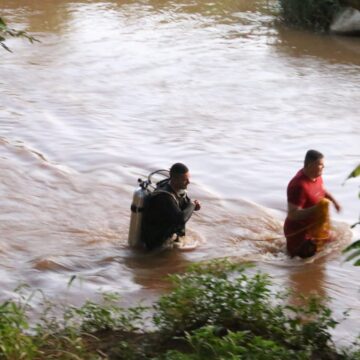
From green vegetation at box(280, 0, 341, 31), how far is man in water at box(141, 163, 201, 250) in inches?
541

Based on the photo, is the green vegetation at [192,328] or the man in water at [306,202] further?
the man in water at [306,202]

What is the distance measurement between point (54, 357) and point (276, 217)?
511cm

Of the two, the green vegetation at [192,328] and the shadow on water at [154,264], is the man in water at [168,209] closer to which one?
the shadow on water at [154,264]

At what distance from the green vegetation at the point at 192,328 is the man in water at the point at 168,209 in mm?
1979

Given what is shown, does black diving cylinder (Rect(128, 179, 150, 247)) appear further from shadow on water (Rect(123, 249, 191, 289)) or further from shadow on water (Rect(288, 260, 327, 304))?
shadow on water (Rect(288, 260, 327, 304))

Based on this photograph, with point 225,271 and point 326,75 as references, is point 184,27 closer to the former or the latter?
Result: point 326,75

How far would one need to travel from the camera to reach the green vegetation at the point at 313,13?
2061cm

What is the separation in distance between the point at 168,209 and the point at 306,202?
4.31 ft

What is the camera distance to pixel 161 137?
12.5 meters

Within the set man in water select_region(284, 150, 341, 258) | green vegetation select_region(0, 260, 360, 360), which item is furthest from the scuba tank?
green vegetation select_region(0, 260, 360, 360)

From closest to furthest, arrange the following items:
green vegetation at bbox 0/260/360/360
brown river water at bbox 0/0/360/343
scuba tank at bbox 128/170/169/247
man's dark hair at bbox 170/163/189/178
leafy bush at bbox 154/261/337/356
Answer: green vegetation at bbox 0/260/360/360
leafy bush at bbox 154/261/337/356
man's dark hair at bbox 170/163/189/178
scuba tank at bbox 128/170/169/247
brown river water at bbox 0/0/360/343

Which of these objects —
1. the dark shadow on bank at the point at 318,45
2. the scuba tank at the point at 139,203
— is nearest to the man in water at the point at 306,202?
the scuba tank at the point at 139,203

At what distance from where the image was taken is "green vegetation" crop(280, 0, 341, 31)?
20609mm

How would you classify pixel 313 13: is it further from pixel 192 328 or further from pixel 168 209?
pixel 192 328
